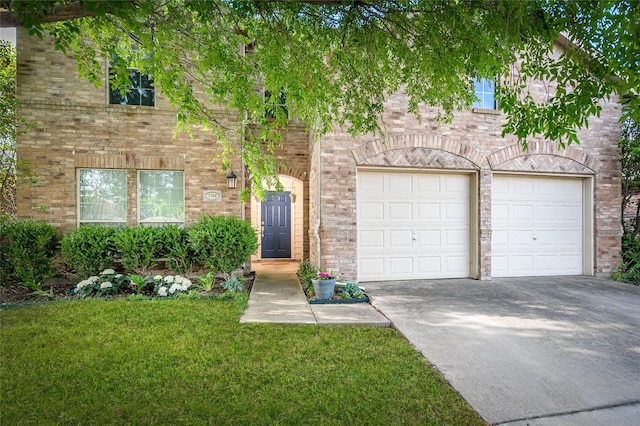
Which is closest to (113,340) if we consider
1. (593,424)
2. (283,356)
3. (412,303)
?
(283,356)

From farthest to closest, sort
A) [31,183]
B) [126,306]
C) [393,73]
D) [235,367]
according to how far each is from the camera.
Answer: [31,183] → [126,306] → [393,73] → [235,367]

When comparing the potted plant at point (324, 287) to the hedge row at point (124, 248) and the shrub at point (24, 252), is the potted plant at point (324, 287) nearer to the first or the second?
the hedge row at point (124, 248)

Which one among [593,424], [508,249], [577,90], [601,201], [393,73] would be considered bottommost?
[593,424]

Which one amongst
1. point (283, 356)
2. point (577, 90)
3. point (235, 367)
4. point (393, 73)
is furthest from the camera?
point (393, 73)

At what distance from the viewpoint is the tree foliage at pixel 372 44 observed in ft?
8.14

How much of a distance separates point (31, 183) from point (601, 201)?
12.4 metres

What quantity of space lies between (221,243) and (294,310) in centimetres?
232

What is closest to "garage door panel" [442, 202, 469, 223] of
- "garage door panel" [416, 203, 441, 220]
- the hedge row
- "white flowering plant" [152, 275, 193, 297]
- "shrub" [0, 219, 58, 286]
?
"garage door panel" [416, 203, 441, 220]

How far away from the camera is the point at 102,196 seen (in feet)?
21.9

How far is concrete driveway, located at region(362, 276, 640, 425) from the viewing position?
7.93ft

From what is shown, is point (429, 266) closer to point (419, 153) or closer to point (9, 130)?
point (419, 153)

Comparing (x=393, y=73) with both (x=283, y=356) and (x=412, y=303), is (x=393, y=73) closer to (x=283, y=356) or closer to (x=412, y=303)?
(x=412, y=303)

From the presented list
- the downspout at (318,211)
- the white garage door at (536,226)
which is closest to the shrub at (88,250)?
the downspout at (318,211)

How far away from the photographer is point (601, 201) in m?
7.25
